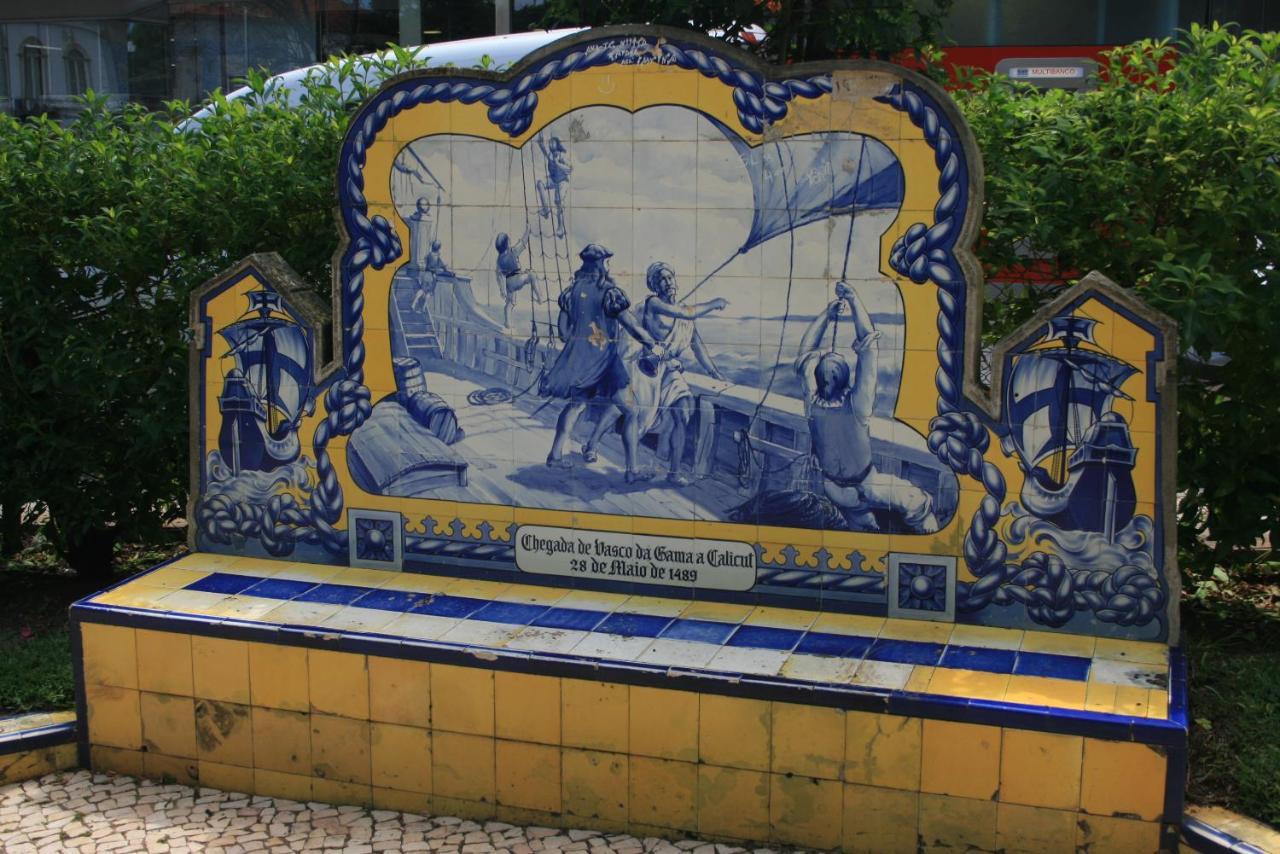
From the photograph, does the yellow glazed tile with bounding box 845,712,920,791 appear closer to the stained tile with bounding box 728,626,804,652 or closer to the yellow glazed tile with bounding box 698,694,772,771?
the yellow glazed tile with bounding box 698,694,772,771

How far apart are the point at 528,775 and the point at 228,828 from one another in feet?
3.57

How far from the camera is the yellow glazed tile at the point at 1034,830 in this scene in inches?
169

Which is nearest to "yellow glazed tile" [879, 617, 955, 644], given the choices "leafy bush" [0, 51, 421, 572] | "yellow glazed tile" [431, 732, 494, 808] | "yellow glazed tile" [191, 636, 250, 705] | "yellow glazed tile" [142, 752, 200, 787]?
"yellow glazed tile" [431, 732, 494, 808]

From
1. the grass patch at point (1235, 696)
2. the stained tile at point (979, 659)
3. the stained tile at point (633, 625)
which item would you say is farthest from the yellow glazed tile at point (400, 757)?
the grass patch at point (1235, 696)

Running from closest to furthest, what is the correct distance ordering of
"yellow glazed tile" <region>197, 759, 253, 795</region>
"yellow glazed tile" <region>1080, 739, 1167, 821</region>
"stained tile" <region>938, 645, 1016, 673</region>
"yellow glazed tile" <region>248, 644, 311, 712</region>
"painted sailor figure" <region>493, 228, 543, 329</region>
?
"yellow glazed tile" <region>1080, 739, 1167, 821</region>
"stained tile" <region>938, 645, 1016, 673</region>
"yellow glazed tile" <region>248, 644, 311, 712</region>
"yellow glazed tile" <region>197, 759, 253, 795</region>
"painted sailor figure" <region>493, 228, 543, 329</region>

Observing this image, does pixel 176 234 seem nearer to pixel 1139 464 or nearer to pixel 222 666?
pixel 222 666

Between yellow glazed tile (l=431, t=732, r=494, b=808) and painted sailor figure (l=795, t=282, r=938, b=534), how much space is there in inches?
60.8

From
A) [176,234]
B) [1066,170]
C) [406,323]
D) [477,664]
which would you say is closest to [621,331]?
[406,323]

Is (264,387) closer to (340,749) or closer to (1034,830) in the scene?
(340,749)

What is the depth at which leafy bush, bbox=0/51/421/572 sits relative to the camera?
6.23 metres

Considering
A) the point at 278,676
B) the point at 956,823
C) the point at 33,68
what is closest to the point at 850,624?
the point at 956,823

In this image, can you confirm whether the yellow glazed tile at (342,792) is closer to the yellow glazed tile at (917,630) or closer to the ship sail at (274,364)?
the ship sail at (274,364)

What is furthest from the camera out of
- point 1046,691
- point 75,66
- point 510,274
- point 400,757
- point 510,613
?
point 75,66

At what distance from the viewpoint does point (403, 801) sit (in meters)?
5.03
